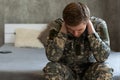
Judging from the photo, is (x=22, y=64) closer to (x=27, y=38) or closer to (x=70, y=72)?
(x=70, y=72)

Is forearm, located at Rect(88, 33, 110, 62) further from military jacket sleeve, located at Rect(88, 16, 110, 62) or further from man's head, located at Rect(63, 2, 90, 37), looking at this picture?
man's head, located at Rect(63, 2, 90, 37)

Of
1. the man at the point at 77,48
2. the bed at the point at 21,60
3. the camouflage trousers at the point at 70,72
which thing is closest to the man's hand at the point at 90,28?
the man at the point at 77,48

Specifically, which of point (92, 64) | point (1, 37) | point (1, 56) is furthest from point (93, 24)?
point (1, 37)

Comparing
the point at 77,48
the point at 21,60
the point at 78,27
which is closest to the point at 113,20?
the point at 21,60

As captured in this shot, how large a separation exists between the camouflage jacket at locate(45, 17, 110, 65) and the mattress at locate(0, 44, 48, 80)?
0.29m

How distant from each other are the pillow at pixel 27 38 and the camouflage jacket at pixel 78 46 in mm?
1339

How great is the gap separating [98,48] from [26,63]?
0.83 meters

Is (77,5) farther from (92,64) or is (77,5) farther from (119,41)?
(119,41)

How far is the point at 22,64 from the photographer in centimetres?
248

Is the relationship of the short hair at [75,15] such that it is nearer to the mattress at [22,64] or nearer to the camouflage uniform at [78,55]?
the camouflage uniform at [78,55]

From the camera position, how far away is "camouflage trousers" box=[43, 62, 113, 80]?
188cm

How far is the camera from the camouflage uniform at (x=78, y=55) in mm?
1915

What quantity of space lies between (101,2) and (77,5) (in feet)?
6.28

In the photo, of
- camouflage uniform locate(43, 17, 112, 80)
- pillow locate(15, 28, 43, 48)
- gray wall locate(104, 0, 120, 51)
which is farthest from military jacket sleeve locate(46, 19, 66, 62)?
gray wall locate(104, 0, 120, 51)
